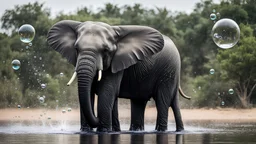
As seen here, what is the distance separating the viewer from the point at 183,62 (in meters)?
50.8

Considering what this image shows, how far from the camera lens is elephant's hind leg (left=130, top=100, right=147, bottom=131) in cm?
2123

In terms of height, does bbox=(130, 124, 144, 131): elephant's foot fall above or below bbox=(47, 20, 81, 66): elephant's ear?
below

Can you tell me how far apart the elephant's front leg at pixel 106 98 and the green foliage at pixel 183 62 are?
862 inches

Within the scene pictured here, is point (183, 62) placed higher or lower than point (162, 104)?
higher

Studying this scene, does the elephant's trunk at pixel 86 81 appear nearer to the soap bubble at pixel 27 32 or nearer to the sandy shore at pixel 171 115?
the soap bubble at pixel 27 32

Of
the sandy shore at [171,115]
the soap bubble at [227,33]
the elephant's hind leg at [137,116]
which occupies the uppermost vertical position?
the soap bubble at [227,33]

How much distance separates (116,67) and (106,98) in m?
0.76

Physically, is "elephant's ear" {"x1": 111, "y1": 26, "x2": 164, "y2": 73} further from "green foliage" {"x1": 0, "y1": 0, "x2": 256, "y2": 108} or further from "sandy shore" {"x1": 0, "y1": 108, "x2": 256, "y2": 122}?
"green foliage" {"x1": 0, "y1": 0, "x2": 256, "y2": 108}

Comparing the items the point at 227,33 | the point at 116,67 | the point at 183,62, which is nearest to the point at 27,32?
the point at 116,67

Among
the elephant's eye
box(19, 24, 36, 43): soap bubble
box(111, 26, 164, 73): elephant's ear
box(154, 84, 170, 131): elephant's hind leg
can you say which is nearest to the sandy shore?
box(19, 24, 36, 43): soap bubble

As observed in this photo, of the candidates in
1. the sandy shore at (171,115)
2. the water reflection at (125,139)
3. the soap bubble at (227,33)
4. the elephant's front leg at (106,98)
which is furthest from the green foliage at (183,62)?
the water reflection at (125,139)

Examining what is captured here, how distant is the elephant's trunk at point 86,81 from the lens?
17.4 m

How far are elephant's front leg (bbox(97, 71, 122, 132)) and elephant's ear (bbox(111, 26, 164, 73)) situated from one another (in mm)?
229

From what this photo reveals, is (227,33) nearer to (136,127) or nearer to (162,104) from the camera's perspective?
(162,104)
